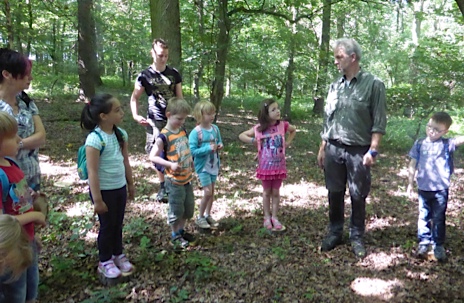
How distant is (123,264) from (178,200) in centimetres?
83

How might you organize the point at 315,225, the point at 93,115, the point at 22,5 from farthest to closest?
the point at 22,5
the point at 315,225
the point at 93,115

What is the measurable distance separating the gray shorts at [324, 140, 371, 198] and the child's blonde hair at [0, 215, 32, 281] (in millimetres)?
3067

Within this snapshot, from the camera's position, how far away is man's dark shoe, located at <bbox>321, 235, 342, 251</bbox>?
13.5ft

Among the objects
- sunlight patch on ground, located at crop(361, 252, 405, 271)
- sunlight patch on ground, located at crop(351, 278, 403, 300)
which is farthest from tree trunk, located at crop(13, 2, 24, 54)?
sunlight patch on ground, located at crop(351, 278, 403, 300)

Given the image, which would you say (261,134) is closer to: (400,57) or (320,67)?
(320,67)

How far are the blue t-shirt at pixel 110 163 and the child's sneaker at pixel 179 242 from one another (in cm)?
112

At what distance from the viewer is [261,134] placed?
441 centimetres

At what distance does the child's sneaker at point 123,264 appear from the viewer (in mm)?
3406

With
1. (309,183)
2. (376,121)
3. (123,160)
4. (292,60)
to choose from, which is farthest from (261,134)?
(292,60)

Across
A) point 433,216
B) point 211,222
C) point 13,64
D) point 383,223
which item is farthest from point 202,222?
point 13,64

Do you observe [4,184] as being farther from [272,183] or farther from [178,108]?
[272,183]

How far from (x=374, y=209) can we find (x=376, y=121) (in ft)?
6.95

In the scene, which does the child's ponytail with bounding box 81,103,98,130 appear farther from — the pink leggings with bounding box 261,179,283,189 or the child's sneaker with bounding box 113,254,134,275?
the pink leggings with bounding box 261,179,283,189

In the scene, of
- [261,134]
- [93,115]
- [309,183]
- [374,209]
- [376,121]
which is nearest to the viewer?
[93,115]
